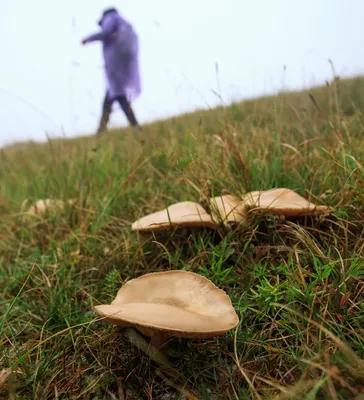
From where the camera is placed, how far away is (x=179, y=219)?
136 centimetres

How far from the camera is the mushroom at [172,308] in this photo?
32.0 inches

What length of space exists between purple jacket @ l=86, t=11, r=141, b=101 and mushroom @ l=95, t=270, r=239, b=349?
388 cm

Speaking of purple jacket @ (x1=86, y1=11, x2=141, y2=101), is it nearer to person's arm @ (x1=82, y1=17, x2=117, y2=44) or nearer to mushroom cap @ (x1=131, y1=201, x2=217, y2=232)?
person's arm @ (x1=82, y1=17, x2=117, y2=44)

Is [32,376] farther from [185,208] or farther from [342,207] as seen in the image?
[342,207]

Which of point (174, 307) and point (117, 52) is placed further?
point (117, 52)

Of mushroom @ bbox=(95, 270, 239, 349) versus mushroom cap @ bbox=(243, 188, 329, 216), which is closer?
mushroom @ bbox=(95, 270, 239, 349)

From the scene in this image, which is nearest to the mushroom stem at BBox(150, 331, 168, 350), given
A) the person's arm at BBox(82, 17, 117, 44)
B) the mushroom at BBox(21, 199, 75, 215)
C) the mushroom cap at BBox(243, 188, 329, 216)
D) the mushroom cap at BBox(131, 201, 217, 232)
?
the mushroom cap at BBox(131, 201, 217, 232)

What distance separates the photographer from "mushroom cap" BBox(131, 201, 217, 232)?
4.48ft

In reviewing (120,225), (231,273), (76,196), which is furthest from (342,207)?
(76,196)

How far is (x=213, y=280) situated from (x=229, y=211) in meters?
0.28

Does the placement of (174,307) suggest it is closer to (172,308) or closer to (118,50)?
(172,308)

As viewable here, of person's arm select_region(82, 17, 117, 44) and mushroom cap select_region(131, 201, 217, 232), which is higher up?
person's arm select_region(82, 17, 117, 44)

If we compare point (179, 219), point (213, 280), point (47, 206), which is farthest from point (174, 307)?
point (47, 206)

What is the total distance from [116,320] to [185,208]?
25.9 inches
